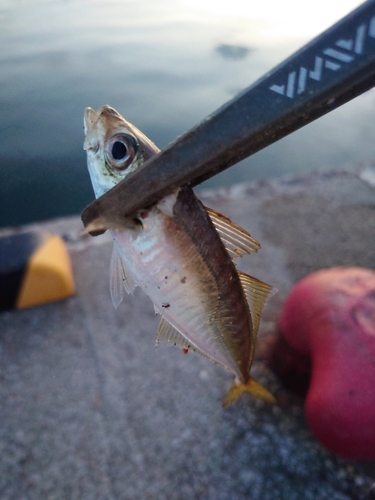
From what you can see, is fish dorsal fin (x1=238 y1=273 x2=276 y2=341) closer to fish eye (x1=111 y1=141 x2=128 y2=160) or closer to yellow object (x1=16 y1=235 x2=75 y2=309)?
fish eye (x1=111 y1=141 x2=128 y2=160)

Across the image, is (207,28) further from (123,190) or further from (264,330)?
(123,190)

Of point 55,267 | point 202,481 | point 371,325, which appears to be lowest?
point 202,481

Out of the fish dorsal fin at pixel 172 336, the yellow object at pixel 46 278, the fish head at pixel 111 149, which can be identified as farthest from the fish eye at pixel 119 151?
the yellow object at pixel 46 278

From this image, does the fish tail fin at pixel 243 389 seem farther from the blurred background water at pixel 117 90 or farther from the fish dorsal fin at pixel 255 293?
the blurred background water at pixel 117 90

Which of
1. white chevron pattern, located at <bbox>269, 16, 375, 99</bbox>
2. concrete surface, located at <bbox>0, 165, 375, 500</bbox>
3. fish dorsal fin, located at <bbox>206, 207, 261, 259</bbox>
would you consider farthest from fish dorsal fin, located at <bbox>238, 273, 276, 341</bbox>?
concrete surface, located at <bbox>0, 165, 375, 500</bbox>

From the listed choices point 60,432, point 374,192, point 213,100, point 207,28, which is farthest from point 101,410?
point 207,28

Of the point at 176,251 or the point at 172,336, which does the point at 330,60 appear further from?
the point at 172,336
